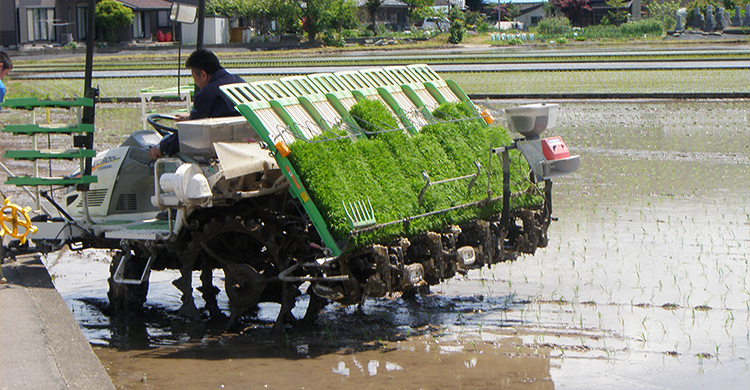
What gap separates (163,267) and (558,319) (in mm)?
3218

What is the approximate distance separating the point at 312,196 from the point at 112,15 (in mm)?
50840

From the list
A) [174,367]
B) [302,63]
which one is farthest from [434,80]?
[302,63]

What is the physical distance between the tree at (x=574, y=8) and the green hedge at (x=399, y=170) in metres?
81.1

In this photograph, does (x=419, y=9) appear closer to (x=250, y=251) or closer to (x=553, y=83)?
(x=553, y=83)

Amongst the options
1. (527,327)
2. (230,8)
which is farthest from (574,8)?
(527,327)

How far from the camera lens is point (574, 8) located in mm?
85438

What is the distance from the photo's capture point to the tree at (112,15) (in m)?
53.1

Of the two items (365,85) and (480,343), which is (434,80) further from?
(480,343)

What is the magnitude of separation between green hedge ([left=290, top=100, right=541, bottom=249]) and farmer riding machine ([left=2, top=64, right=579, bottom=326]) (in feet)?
0.04

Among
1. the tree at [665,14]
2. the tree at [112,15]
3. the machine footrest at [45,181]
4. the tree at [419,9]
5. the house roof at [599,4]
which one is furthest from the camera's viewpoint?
the house roof at [599,4]

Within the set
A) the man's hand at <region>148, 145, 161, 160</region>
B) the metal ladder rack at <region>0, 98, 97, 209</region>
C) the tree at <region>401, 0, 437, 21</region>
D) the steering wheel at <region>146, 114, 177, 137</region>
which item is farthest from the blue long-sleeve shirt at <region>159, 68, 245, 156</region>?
the tree at <region>401, 0, 437, 21</region>

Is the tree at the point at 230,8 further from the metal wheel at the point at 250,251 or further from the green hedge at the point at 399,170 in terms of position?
the metal wheel at the point at 250,251

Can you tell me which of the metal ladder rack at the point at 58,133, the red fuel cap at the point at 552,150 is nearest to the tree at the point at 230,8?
the metal ladder rack at the point at 58,133

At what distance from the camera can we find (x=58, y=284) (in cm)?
820
